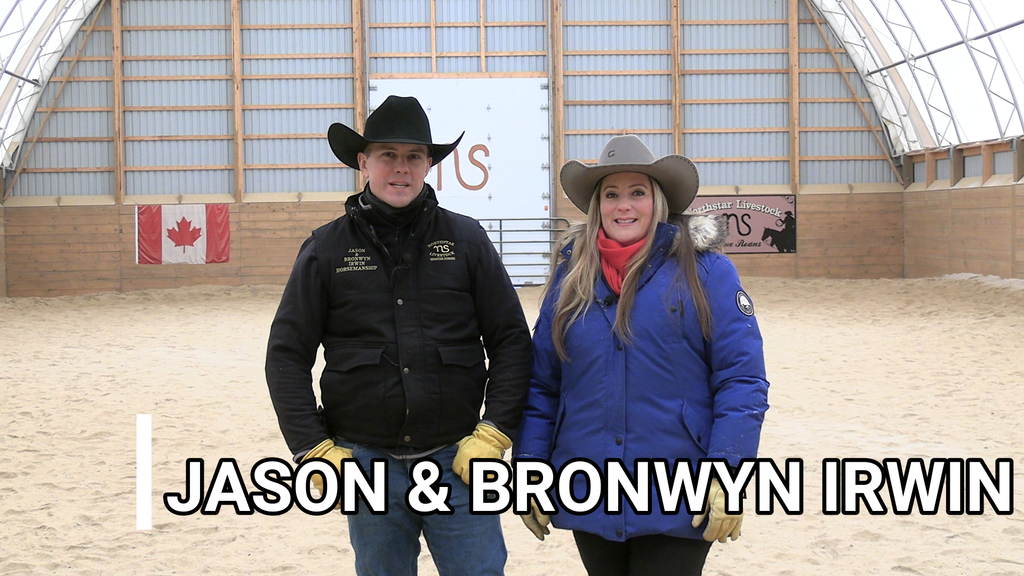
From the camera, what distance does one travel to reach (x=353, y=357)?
233 cm

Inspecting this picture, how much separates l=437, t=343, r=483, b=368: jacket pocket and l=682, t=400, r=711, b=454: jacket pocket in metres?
0.55

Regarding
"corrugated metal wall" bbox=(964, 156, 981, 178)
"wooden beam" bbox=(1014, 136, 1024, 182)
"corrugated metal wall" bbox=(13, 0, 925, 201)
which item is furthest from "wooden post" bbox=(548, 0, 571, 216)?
"wooden beam" bbox=(1014, 136, 1024, 182)

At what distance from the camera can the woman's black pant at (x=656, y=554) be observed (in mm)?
2146

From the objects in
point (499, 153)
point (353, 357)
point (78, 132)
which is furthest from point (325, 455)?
point (78, 132)

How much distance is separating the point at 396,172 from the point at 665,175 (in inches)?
26.7

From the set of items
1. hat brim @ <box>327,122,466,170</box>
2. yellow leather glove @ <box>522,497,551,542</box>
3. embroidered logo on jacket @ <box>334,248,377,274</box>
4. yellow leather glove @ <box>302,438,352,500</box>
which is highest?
hat brim @ <box>327,122,466,170</box>

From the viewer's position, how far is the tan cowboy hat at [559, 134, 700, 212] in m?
2.33

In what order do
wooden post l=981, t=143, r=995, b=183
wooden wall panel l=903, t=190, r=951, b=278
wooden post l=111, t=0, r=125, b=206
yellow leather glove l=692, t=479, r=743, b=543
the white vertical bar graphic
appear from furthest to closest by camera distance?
wooden post l=111, t=0, r=125, b=206
wooden wall panel l=903, t=190, r=951, b=278
wooden post l=981, t=143, r=995, b=183
the white vertical bar graphic
yellow leather glove l=692, t=479, r=743, b=543

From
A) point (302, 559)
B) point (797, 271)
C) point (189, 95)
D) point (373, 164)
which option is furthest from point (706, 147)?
point (373, 164)

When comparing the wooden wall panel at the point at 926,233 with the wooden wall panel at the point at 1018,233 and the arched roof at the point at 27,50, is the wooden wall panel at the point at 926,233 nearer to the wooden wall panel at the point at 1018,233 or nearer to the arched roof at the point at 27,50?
the wooden wall panel at the point at 1018,233

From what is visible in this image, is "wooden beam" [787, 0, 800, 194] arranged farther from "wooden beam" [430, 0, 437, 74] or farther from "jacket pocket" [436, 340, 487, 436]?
"jacket pocket" [436, 340, 487, 436]

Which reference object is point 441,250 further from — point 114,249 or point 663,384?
point 114,249

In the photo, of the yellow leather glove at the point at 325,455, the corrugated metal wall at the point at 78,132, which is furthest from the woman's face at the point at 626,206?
the corrugated metal wall at the point at 78,132

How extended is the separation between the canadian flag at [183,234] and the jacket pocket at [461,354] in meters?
16.6
